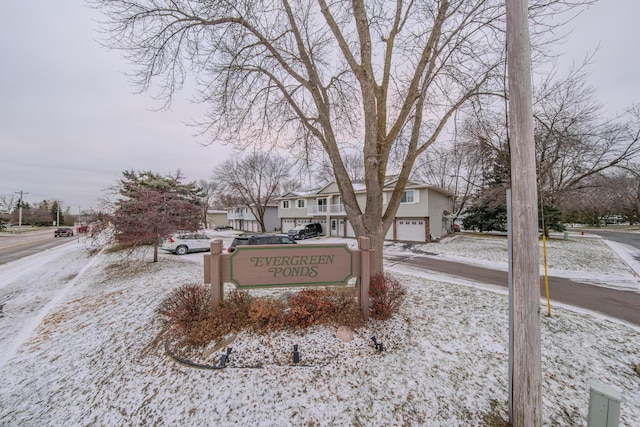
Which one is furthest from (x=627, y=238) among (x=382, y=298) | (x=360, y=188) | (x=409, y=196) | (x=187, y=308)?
(x=187, y=308)

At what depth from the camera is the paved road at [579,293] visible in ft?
18.8

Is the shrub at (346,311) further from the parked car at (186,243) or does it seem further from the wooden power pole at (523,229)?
the parked car at (186,243)

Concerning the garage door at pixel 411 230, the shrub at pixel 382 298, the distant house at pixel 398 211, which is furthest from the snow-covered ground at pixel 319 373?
the garage door at pixel 411 230

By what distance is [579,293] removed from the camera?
23.1ft

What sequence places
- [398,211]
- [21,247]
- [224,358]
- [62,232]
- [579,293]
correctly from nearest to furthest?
[224,358]
[579,293]
[21,247]
[398,211]
[62,232]

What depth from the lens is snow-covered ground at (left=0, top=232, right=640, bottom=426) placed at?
2.80 m

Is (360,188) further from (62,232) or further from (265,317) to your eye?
(62,232)

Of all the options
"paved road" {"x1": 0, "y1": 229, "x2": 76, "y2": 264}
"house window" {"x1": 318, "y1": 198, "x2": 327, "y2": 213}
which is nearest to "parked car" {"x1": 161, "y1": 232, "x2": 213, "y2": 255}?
"paved road" {"x1": 0, "y1": 229, "x2": 76, "y2": 264}

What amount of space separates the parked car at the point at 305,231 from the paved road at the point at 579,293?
13.6 metres

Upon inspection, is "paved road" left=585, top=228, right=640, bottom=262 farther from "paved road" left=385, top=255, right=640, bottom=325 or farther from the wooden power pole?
the wooden power pole

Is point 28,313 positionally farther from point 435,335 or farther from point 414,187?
point 414,187

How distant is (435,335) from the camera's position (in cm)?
409

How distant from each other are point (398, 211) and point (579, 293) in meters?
14.1

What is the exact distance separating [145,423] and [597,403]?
471 centimetres
